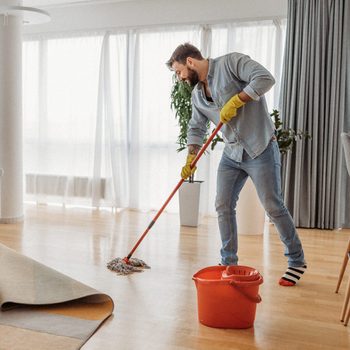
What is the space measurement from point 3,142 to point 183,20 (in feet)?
7.46

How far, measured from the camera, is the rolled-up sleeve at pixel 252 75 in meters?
2.51

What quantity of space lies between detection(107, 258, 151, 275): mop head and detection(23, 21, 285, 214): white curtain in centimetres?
214

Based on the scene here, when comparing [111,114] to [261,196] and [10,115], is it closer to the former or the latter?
[10,115]

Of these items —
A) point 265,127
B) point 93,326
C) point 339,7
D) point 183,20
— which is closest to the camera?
point 93,326

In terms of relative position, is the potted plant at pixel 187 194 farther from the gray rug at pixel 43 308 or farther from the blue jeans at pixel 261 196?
the gray rug at pixel 43 308

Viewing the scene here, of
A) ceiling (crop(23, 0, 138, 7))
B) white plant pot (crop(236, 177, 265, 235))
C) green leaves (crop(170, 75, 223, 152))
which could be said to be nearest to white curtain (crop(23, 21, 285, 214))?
ceiling (crop(23, 0, 138, 7))

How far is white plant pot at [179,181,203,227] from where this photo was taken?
4617 mm

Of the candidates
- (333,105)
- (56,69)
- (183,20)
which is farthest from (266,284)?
(56,69)

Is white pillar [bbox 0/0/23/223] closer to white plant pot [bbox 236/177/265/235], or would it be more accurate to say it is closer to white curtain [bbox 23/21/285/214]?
white curtain [bbox 23/21/285/214]

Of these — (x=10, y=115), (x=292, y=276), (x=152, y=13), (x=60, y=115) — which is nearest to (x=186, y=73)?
(x=292, y=276)

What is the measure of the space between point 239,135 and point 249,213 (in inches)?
68.0

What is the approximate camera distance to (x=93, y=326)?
2148 mm

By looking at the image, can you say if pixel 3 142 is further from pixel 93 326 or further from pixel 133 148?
pixel 93 326

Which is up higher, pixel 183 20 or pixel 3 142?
pixel 183 20
